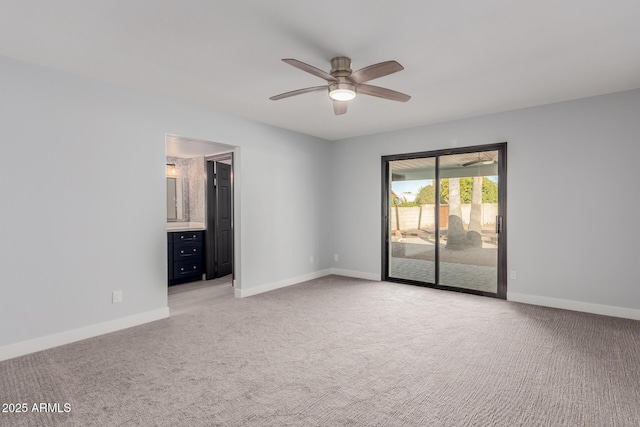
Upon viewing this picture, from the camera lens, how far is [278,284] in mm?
5324

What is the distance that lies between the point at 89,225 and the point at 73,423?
1.89m

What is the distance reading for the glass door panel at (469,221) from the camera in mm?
4770

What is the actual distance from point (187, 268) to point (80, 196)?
276 centimetres

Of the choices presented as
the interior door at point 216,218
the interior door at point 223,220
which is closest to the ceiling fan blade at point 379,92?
the interior door at point 216,218

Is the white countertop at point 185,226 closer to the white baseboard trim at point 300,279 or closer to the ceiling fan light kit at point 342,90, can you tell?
the white baseboard trim at point 300,279

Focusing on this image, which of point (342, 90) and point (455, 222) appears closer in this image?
point (342, 90)

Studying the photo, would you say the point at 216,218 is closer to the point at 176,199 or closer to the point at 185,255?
the point at 185,255

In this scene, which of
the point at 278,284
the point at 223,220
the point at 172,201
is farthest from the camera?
the point at 172,201

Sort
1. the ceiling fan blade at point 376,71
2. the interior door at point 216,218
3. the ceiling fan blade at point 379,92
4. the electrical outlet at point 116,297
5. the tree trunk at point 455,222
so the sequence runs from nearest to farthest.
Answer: the ceiling fan blade at point 376,71
the ceiling fan blade at point 379,92
the electrical outlet at point 116,297
the tree trunk at point 455,222
the interior door at point 216,218

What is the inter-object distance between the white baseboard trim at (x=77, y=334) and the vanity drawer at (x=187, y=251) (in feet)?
6.14

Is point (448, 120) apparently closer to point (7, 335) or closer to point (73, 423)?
point (73, 423)

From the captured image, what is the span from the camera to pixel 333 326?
3594 millimetres

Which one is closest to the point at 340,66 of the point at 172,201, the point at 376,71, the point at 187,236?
the point at 376,71

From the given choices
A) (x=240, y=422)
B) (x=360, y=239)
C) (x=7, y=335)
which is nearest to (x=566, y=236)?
Answer: (x=360, y=239)
